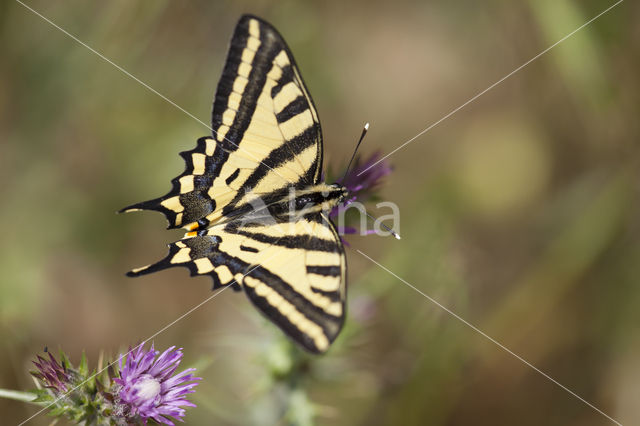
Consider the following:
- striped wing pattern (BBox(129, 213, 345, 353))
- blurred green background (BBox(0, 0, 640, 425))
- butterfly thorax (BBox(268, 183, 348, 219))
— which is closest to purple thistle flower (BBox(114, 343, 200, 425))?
striped wing pattern (BBox(129, 213, 345, 353))

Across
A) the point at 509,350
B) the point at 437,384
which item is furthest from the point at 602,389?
the point at 437,384

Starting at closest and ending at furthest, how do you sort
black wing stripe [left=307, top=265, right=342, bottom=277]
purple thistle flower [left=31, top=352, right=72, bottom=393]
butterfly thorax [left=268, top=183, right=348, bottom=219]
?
purple thistle flower [left=31, top=352, right=72, bottom=393]
black wing stripe [left=307, top=265, right=342, bottom=277]
butterfly thorax [left=268, top=183, right=348, bottom=219]

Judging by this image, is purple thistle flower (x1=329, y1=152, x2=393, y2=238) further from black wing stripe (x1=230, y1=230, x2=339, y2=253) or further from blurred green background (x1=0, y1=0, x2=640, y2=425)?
blurred green background (x1=0, y1=0, x2=640, y2=425)

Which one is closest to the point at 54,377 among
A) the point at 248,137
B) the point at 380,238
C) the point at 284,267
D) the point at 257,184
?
the point at 284,267

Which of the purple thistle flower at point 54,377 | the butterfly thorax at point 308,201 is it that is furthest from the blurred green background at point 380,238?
the purple thistle flower at point 54,377

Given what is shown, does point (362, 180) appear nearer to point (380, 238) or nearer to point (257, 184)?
point (257, 184)

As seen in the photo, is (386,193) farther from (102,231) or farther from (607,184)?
(102,231)

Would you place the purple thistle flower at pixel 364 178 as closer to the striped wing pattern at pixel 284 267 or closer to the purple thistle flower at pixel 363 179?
the purple thistle flower at pixel 363 179

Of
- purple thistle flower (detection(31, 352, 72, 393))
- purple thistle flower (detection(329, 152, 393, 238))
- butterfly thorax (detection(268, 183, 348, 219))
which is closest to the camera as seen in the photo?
purple thistle flower (detection(31, 352, 72, 393))
